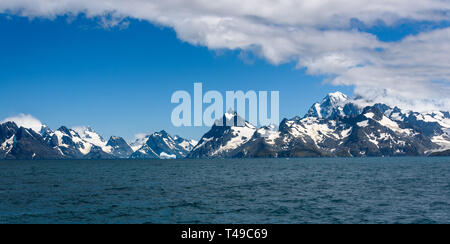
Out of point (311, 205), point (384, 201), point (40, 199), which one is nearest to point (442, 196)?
point (384, 201)

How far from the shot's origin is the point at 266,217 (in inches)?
2253

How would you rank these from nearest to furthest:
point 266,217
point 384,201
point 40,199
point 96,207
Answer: point 266,217 → point 96,207 → point 384,201 → point 40,199
